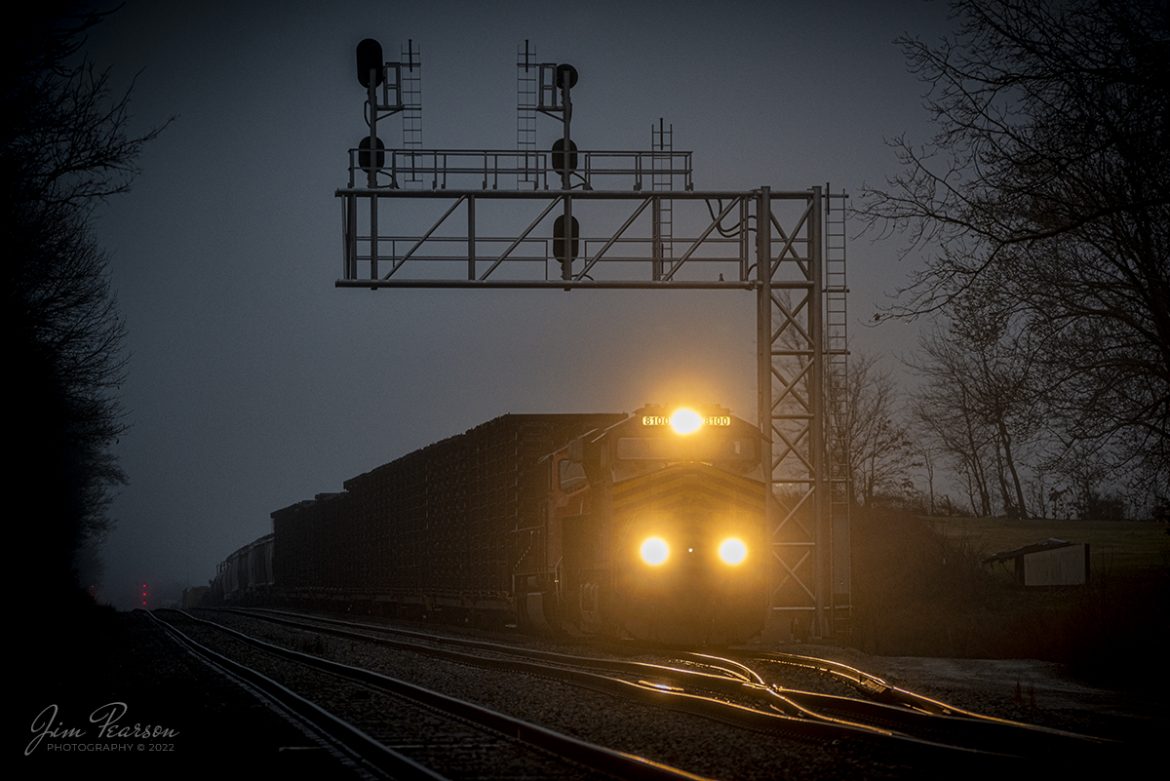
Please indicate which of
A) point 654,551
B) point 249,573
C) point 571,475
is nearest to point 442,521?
point 571,475

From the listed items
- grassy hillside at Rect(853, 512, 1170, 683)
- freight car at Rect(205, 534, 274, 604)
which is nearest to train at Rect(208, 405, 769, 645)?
grassy hillside at Rect(853, 512, 1170, 683)

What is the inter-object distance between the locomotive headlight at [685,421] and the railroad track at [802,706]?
4.02m

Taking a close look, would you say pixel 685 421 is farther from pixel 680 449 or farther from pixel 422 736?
pixel 422 736

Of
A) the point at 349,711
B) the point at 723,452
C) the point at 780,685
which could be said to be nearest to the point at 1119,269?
the point at 723,452

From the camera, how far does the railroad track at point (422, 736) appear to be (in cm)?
806

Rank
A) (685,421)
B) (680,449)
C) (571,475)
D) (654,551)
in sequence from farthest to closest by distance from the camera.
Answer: (571,475)
(685,421)
(680,449)
(654,551)

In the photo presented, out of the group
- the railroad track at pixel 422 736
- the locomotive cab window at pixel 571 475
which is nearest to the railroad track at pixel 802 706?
the railroad track at pixel 422 736

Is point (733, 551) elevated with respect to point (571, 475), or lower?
lower

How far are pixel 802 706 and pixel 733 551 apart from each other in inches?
302

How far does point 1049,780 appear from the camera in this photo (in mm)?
7293

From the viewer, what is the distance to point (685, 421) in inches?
786

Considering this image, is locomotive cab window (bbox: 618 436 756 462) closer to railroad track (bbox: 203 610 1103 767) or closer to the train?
the train

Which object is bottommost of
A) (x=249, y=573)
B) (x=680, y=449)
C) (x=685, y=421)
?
(x=249, y=573)

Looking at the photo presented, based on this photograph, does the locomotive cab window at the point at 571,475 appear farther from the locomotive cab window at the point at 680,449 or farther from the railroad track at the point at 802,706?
the railroad track at the point at 802,706
